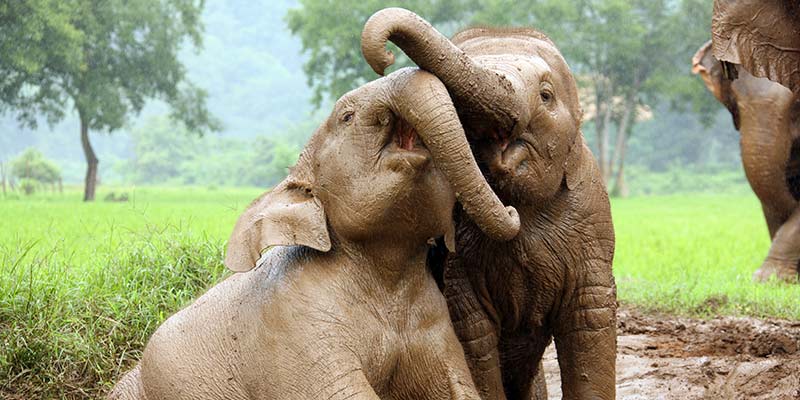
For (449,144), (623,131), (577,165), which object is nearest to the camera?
(449,144)

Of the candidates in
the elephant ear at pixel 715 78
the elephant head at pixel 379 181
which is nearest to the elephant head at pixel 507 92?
the elephant head at pixel 379 181

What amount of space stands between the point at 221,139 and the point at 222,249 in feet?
122

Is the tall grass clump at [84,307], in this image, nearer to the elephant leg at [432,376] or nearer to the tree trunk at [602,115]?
the elephant leg at [432,376]

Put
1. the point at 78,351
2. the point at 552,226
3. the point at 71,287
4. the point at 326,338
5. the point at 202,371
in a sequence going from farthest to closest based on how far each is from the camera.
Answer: the point at 71,287 < the point at 78,351 < the point at 552,226 < the point at 202,371 < the point at 326,338

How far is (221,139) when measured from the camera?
43.3 meters

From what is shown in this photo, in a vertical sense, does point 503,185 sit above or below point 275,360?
above

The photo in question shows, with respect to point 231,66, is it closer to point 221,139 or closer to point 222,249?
point 221,139

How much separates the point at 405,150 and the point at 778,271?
23.3 feet

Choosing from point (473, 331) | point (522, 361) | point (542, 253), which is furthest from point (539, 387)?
point (542, 253)

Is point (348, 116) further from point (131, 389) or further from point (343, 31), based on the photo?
point (343, 31)

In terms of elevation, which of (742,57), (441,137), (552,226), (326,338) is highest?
(742,57)

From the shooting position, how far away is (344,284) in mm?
3592

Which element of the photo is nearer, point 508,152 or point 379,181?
point 379,181

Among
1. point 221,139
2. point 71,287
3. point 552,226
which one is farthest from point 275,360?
point 221,139
